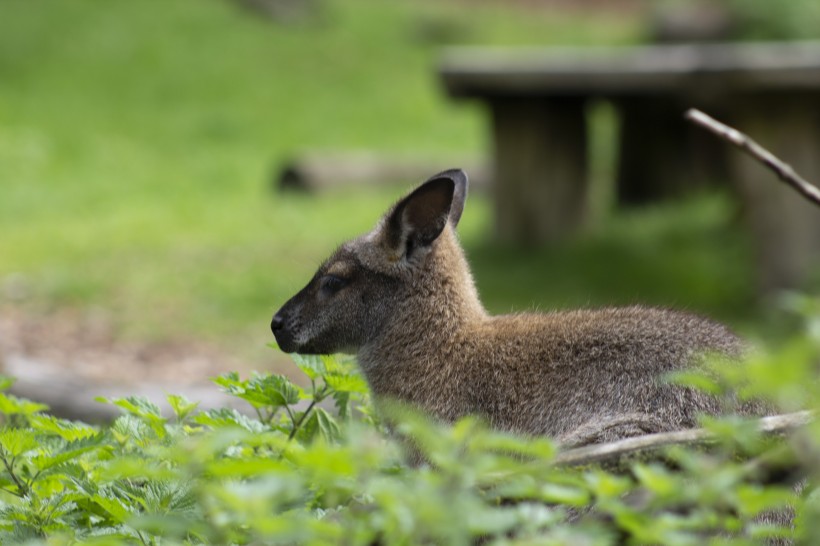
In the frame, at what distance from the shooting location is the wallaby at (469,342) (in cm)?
291

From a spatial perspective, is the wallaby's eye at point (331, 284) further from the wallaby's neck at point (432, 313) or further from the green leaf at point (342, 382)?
the green leaf at point (342, 382)

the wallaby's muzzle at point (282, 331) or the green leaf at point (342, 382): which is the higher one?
the green leaf at point (342, 382)

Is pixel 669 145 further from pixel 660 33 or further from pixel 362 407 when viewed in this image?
pixel 362 407

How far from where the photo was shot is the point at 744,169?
805 centimetres

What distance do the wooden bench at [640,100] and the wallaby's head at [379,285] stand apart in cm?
461

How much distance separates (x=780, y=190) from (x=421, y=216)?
16.7 feet

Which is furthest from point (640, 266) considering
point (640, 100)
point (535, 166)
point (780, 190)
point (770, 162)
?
point (770, 162)

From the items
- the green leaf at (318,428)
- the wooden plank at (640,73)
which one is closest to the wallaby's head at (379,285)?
the green leaf at (318,428)

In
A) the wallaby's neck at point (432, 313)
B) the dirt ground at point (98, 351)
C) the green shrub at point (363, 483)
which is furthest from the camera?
the dirt ground at point (98, 351)

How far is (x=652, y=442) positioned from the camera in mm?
2008

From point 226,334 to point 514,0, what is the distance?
1763cm

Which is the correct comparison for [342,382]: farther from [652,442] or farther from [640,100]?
[640,100]

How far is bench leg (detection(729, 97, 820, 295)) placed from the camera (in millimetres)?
7918

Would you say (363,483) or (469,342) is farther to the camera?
(469,342)
